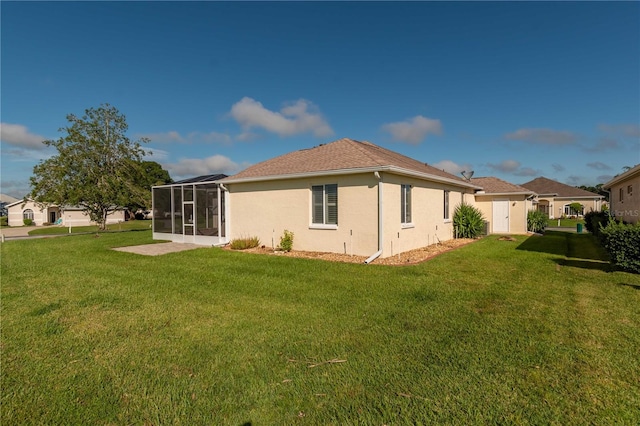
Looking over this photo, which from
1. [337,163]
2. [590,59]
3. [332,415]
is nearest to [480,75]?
[590,59]

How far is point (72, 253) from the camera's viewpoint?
12.1m

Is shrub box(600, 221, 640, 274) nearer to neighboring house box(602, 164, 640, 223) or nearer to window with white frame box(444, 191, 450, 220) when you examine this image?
neighboring house box(602, 164, 640, 223)

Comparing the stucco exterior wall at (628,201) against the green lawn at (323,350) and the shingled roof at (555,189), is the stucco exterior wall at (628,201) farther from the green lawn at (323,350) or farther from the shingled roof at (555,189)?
the shingled roof at (555,189)

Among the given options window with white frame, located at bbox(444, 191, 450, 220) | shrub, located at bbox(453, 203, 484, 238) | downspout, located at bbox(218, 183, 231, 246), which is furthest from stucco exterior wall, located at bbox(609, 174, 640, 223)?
downspout, located at bbox(218, 183, 231, 246)

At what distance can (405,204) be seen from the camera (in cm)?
1155

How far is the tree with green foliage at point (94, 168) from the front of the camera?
25.2 metres

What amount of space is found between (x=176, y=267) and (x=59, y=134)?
2684 cm

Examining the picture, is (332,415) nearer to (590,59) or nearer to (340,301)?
(340,301)

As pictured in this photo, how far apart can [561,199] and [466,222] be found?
32933 mm

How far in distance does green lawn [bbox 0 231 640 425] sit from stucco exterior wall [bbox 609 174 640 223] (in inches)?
341

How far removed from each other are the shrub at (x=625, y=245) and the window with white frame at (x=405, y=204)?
5.55m

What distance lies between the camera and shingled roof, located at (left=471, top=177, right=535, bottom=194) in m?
19.5

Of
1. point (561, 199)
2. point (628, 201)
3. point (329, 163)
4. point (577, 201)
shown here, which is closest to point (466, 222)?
point (628, 201)

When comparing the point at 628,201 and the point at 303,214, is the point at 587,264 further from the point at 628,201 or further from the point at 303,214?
the point at 628,201
